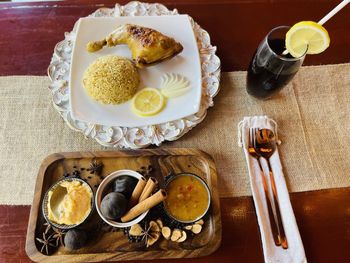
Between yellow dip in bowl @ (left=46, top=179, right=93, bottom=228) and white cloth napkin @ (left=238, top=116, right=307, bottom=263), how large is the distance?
49 centimetres

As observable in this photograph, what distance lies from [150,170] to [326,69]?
2.53ft

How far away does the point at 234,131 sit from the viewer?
Answer: 3.67ft

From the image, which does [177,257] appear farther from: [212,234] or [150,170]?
[150,170]

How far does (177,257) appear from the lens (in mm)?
914

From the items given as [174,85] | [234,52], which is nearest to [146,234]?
[174,85]

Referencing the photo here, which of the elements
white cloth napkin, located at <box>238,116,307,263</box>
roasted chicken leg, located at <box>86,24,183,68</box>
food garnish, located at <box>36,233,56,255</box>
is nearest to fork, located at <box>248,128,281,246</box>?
white cloth napkin, located at <box>238,116,307,263</box>

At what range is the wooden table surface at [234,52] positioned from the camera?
36.9 inches

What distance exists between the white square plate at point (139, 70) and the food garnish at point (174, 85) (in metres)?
0.02

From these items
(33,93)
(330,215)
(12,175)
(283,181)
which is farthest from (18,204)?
(330,215)

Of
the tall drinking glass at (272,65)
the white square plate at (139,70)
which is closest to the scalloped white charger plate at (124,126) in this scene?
the white square plate at (139,70)

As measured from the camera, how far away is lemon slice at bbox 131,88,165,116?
42.8 inches

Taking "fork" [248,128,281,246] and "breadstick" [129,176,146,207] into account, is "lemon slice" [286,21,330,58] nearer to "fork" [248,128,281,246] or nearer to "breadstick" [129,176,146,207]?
"fork" [248,128,281,246]

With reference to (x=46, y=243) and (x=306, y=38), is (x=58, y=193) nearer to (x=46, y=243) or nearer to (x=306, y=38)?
(x=46, y=243)

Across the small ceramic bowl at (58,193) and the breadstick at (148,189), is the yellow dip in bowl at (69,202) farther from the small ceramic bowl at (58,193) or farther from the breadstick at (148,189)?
the breadstick at (148,189)
